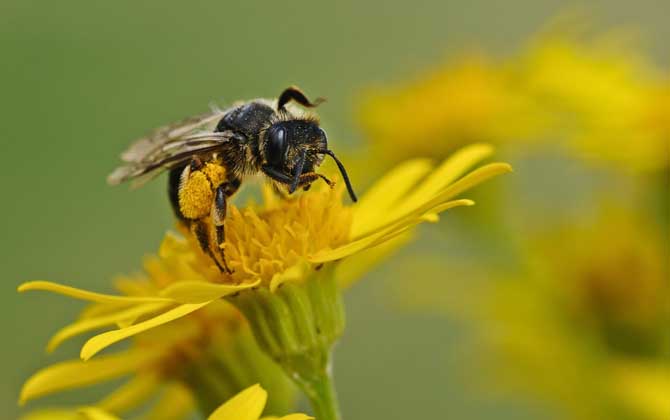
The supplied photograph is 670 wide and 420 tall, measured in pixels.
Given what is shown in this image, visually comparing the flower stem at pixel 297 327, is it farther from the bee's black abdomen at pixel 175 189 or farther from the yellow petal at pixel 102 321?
the bee's black abdomen at pixel 175 189

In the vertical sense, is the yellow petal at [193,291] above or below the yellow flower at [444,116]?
above

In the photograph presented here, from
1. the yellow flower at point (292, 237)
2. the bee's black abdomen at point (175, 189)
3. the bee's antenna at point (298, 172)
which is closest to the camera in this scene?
the yellow flower at point (292, 237)

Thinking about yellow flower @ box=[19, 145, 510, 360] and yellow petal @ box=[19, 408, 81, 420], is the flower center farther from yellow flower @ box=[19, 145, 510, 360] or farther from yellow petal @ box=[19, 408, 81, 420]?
yellow petal @ box=[19, 408, 81, 420]

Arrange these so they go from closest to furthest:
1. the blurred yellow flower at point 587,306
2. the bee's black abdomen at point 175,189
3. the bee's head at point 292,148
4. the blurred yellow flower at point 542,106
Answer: the bee's head at point 292,148 → the bee's black abdomen at point 175,189 → the blurred yellow flower at point 587,306 → the blurred yellow flower at point 542,106

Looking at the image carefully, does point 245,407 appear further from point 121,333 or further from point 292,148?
point 292,148

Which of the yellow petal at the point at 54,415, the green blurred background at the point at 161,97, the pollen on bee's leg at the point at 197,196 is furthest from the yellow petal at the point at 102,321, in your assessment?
the green blurred background at the point at 161,97

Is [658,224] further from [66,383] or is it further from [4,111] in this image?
[4,111]

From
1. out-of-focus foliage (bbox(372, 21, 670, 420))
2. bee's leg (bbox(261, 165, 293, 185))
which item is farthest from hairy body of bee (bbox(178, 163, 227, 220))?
out-of-focus foliage (bbox(372, 21, 670, 420))

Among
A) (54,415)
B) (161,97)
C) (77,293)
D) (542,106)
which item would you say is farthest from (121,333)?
Result: (161,97)
